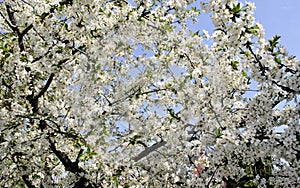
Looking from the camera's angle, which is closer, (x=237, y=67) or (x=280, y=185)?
(x=280, y=185)

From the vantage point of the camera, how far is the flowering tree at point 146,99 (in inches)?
192

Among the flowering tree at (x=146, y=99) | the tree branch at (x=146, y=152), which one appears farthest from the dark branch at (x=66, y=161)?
the tree branch at (x=146, y=152)

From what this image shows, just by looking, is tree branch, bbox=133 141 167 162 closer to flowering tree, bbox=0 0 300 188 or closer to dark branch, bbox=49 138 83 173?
flowering tree, bbox=0 0 300 188

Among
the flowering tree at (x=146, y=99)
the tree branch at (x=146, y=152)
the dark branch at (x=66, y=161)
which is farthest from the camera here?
the dark branch at (x=66, y=161)

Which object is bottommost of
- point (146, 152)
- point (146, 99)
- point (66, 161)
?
point (146, 152)

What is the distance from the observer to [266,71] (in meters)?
4.84

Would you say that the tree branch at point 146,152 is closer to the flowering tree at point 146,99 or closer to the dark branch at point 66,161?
the flowering tree at point 146,99

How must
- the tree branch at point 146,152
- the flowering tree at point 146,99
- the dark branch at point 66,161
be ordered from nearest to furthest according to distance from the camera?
the flowering tree at point 146,99 → the tree branch at point 146,152 → the dark branch at point 66,161

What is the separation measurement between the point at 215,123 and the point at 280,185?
1.21m

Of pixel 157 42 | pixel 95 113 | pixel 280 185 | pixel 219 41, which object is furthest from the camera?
pixel 157 42

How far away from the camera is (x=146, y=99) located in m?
7.57

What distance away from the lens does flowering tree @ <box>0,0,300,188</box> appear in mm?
4883

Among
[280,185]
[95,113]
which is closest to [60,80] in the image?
[95,113]

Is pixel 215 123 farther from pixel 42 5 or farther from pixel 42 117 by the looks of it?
pixel 42 5
